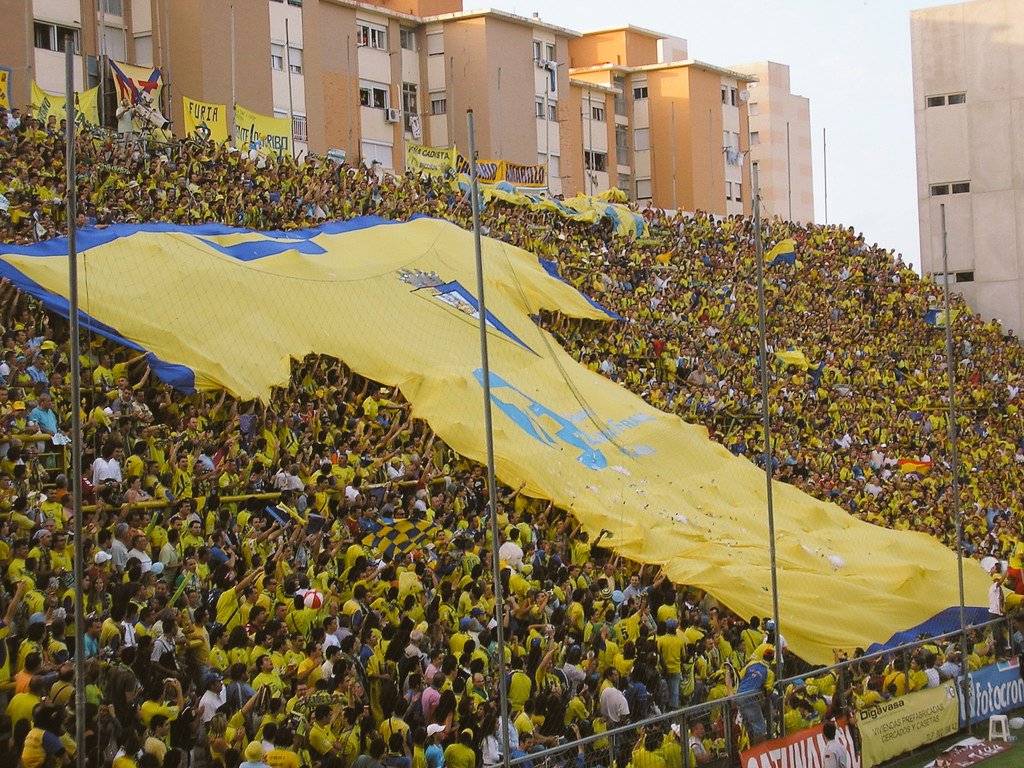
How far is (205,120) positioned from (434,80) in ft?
65.9

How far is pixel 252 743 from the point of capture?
9.35 meters

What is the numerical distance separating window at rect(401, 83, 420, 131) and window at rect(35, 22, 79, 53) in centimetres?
1360

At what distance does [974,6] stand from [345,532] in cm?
3277

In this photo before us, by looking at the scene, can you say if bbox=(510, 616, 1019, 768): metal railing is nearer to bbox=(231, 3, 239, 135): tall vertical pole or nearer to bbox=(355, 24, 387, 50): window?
bbox=(231, 3, 239, 135): tall vertical pole

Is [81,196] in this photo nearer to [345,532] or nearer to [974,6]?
[345,532]

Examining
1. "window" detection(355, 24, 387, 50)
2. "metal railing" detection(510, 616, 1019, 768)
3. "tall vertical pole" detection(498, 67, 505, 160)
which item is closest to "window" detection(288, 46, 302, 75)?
"window" detection(355, 24, 387, 50)

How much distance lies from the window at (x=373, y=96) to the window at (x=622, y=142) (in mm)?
13619

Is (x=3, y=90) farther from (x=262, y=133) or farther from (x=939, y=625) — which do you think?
(x=939, y=625)

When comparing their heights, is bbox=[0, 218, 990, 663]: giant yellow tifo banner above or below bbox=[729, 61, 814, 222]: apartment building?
below

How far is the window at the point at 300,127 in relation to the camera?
137 ft

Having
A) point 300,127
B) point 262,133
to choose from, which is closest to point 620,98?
point 300,127

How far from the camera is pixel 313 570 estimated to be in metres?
13.3

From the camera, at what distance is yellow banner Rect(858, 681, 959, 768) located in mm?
14211

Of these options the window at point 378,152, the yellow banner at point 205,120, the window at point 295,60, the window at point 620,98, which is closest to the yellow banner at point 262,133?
the yellow banner at point 205,120
